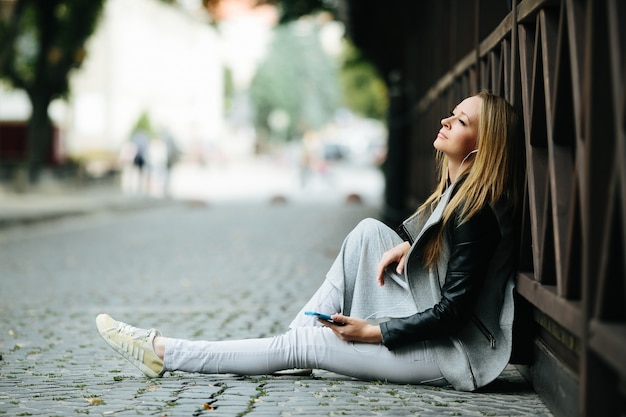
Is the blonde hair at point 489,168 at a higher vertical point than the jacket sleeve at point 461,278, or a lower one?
higher

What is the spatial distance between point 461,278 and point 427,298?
27 centimetres

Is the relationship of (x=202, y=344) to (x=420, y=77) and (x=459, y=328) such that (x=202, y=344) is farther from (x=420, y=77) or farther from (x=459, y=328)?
(x=420, y=77)

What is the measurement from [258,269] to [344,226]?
735cm

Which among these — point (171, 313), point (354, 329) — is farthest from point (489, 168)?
point (171, 313)

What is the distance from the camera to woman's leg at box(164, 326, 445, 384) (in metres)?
5.04

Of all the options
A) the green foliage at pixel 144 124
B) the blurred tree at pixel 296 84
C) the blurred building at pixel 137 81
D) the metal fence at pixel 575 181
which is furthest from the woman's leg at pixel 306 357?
the blurred tree at pixel 296 84

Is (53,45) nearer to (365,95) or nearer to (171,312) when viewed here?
(171,312)

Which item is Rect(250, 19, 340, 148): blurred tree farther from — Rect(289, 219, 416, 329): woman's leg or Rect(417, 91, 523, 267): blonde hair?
Rect(417, 91, 523, 267): blonde hair

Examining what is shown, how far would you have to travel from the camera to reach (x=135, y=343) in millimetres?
5180

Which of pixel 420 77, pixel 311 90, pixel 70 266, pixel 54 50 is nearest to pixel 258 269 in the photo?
pixel 70 266

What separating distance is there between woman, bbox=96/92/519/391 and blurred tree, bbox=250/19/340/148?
4133 inches

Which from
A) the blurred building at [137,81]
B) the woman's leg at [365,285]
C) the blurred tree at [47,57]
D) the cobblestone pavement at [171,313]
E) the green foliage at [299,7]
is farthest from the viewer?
the blurred building at [137,81]

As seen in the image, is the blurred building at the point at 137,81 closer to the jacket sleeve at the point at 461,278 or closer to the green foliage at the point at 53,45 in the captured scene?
the green foliage at the point at 53,45

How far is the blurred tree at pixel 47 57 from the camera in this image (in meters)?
30.0
